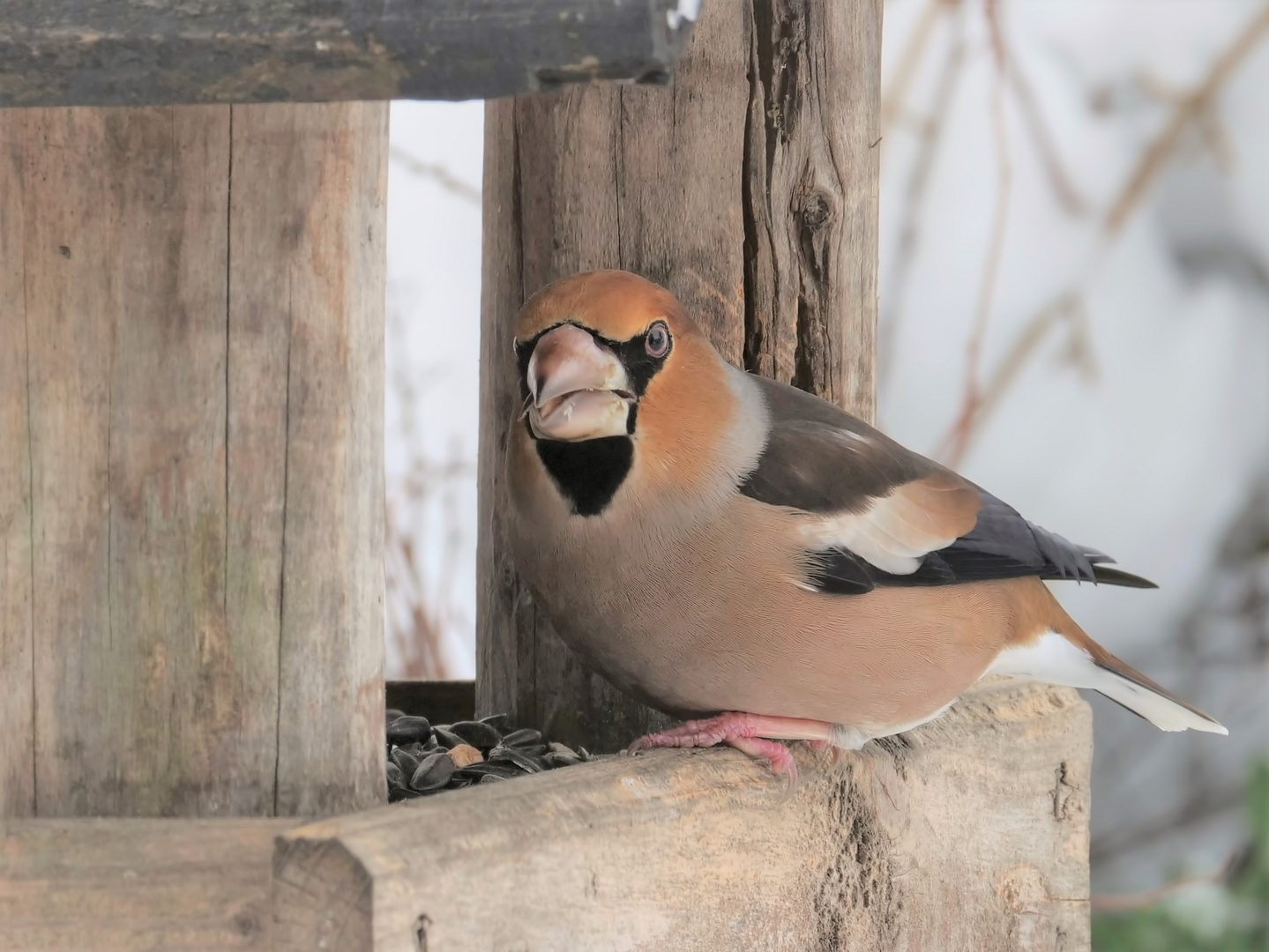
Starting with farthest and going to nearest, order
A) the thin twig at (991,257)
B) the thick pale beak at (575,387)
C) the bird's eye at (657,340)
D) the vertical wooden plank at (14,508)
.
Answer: the thin twig at (991,257), the bird's eye at (657,340), the thick pale beak at (575,387), the vertical wooden plank at (14,508)

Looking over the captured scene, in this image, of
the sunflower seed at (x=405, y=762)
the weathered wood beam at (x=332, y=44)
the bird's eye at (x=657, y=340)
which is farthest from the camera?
the sunflower seed at (x=405, y=762)

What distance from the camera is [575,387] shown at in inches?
75.2

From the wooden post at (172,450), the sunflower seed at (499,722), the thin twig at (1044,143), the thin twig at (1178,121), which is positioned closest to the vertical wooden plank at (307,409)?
the wooden post at (172,450)

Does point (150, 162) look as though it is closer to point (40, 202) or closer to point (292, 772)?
point (40, 202)

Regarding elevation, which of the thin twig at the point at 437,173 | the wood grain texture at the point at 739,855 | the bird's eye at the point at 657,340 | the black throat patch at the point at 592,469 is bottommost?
the wood grain texture at the point at 739,855

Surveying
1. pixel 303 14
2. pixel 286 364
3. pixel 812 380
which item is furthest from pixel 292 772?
pixel 812 380

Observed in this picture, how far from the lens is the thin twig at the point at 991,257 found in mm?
3904

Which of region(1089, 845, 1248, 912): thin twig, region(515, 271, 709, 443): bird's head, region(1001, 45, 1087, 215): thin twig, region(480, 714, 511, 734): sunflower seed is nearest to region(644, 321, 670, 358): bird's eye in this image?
region(515, 271, 709, 443): bird's head

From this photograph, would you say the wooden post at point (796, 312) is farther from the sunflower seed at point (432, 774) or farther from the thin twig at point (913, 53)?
the thin twig at point (913, 53)

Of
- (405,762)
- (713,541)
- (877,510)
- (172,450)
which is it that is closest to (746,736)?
(713,541)

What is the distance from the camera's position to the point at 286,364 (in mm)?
1607

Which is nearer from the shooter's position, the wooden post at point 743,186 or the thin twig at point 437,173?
the wooden post at point 743,186

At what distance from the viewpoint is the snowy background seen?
13.0 feet

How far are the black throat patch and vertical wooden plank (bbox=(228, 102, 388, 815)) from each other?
15.8 inches
